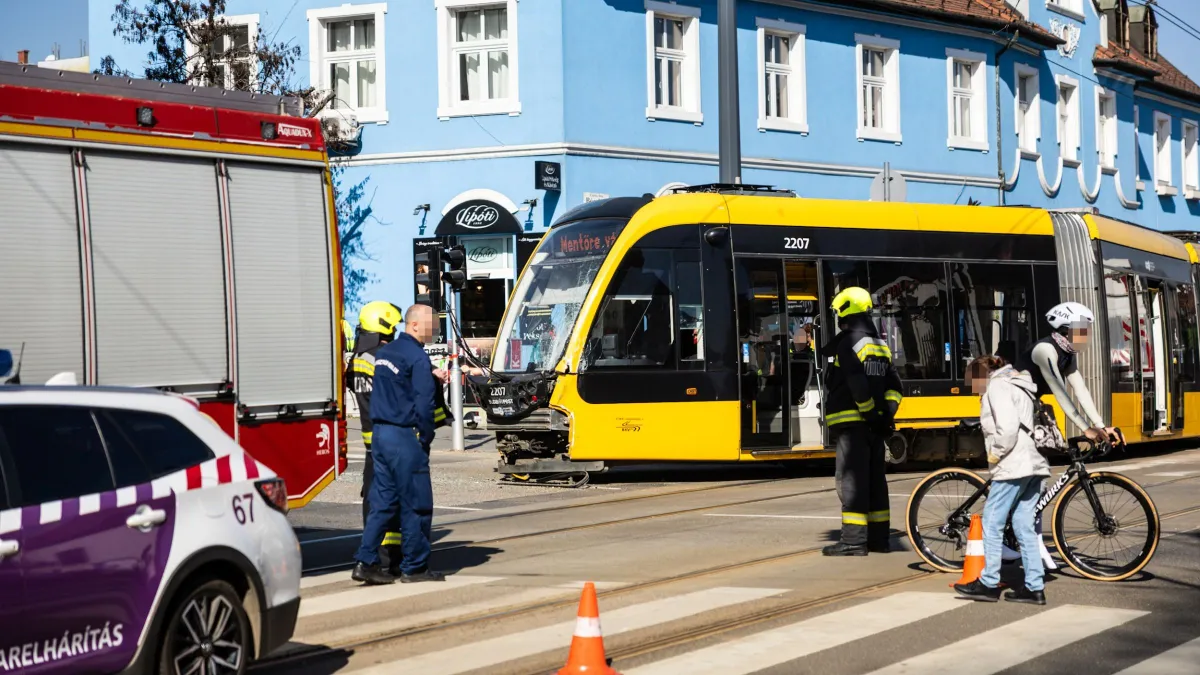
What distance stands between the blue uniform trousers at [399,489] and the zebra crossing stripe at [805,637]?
2.71 meters

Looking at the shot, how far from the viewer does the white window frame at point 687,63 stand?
2923 cm

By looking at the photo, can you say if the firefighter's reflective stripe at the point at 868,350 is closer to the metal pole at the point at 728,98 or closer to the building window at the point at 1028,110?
the metal pole at the point at 728,98

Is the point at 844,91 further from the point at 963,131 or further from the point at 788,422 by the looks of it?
the point at 788,422

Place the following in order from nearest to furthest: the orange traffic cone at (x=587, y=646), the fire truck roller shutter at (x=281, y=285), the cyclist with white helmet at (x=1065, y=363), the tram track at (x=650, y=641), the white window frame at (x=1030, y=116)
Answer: the orange traffic cone at (x=587, y=646) → the tram track at (x=650, y=641) → the cyclist with white helmet at (x=1065, y=363) → the fire truck roller shutter at (x=281, y=285) → the white window frame at (x=1030, y=116)

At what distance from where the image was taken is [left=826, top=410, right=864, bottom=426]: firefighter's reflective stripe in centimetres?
1127

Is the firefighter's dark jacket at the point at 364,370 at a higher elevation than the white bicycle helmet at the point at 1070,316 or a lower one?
lower

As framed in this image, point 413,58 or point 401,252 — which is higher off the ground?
point 413,58

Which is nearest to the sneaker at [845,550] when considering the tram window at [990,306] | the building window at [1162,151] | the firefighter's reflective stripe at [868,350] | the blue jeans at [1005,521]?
the firefighter's reflective stripe at [868,350]

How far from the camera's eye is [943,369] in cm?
2009

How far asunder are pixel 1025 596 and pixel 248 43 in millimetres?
23083

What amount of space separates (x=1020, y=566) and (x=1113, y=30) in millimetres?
36878

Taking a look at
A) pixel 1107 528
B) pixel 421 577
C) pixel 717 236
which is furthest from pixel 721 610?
pixel 717 236

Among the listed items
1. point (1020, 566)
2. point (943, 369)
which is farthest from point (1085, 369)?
point (1020, 566)

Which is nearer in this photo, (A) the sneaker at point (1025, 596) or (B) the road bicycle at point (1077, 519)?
(A) the sneaker at point (1025, 596)
